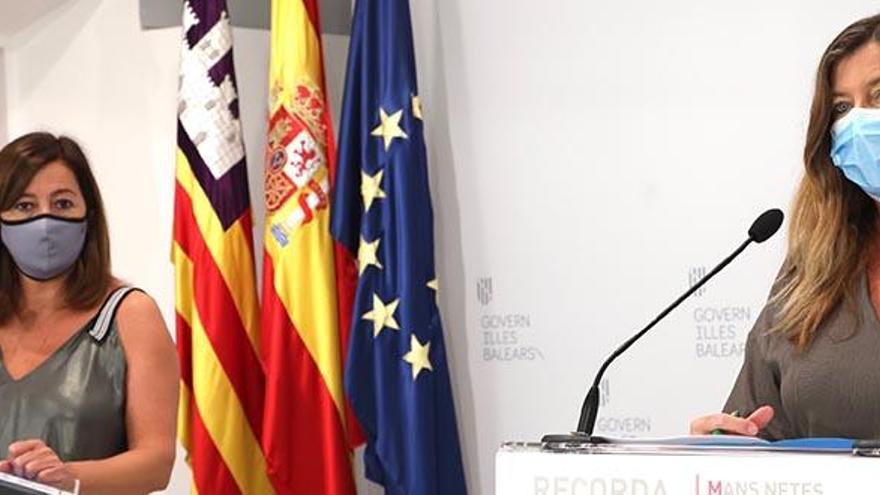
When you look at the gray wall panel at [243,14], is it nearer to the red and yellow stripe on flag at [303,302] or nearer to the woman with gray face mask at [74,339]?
the red and yellow stripe on flag at [303,302]

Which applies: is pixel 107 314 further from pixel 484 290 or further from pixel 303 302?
pixel 484 290

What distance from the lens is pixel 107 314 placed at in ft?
8.48

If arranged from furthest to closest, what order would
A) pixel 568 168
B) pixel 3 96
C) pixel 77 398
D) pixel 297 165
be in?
pixel 3 96, pixel 297 165, pixel 568 168, pixel 77 398

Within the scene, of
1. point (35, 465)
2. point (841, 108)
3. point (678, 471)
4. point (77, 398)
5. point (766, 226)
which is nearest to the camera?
point (678, 471)

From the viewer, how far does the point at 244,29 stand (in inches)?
161

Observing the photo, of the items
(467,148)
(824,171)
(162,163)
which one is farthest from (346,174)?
(824,171)

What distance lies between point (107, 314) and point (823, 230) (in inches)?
51.2

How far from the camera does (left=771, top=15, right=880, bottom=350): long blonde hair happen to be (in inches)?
76.7

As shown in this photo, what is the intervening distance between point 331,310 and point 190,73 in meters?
0.72

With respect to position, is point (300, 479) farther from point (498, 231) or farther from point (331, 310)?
point (498, 231)

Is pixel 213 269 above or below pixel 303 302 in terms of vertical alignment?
above

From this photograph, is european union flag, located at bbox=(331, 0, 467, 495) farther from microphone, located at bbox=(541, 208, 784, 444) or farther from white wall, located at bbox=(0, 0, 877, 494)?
microphone, located at bbox=(541, 208, 784, 444)

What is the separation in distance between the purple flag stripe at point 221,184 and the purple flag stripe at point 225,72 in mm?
137

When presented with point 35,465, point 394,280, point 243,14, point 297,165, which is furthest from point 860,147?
point 243,14
